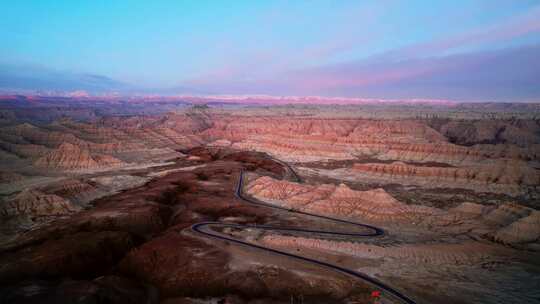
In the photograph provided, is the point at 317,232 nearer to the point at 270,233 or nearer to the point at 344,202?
the point at 270,233

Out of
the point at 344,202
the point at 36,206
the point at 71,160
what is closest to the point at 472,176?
the point at 344,202

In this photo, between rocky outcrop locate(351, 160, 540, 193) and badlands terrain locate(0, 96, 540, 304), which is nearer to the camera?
badlands terrain locate(0, 96, 540, 304)

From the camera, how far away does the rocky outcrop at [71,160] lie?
76.6 meters

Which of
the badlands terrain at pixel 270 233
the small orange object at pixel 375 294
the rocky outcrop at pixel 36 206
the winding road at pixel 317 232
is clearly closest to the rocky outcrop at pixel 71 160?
the badlands terrain at pixel 270 233

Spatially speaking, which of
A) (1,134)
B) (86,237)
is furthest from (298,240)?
(1,134)

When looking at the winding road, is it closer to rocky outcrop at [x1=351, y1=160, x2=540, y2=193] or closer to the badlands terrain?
the badlands terrain

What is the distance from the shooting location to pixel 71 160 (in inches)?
3054

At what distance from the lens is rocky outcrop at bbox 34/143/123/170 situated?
7662 centimetres

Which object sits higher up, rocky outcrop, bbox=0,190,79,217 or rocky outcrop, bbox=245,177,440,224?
rocky outcrop, bbox=245,177,440,224

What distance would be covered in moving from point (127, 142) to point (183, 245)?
88.6m

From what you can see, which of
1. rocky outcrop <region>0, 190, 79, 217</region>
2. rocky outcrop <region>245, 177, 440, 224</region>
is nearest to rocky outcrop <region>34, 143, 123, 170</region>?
rocky outcrop <region>0, 190, 79, 217</region>

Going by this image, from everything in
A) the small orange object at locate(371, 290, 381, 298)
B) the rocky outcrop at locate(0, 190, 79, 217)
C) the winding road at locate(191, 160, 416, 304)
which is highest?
the small orange object at locate(371, 290, 381, 298)

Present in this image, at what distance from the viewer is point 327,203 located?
4325 centimetres

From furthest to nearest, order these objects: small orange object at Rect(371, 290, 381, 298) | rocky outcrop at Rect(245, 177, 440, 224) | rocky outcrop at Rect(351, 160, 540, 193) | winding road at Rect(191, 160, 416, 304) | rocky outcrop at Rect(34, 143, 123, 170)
A: rocky outcrop at Rect(34, 143, 123, 170) → rocky outcrop at Rect(351, 160, 540, 193) → rocky outcrop at Rect(245, 177, 440, 224) → winding road at Rect(191, 160, 416, 304) → small orange object at Rect(371, 290, 381, 298)
